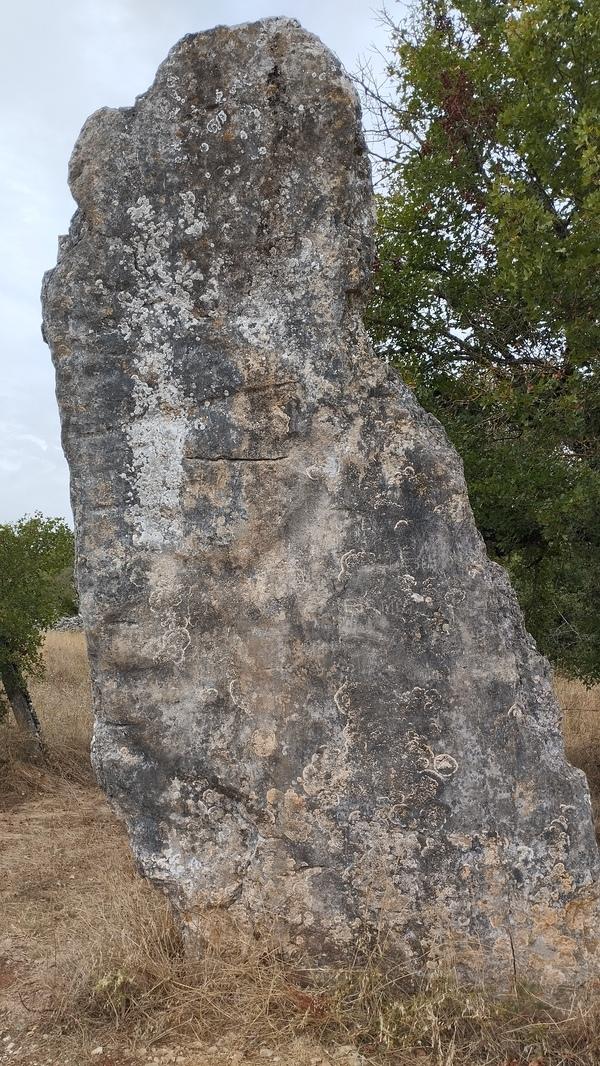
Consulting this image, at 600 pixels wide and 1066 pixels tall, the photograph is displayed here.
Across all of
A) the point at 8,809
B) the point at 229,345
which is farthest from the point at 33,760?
the point at 229,345

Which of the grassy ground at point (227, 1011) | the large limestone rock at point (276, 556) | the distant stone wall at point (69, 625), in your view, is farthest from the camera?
the distant stone wall at point (69, 625)

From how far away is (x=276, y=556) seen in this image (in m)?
4.12

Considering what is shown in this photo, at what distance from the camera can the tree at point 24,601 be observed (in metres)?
8.94

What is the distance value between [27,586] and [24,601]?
0.58 feet

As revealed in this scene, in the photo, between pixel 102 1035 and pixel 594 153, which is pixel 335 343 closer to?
pixel 594 153

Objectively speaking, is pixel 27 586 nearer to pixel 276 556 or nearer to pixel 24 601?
pixel 24 601

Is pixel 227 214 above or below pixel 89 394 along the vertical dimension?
above

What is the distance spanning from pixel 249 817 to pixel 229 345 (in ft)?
6.72

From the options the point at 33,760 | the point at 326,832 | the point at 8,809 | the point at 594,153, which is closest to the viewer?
the point at 326,832

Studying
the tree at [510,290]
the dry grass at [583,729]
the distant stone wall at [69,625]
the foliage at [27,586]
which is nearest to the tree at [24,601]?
the foliage at [27,586]

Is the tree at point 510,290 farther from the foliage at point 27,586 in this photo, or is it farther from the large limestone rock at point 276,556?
the foliage at point 27,586

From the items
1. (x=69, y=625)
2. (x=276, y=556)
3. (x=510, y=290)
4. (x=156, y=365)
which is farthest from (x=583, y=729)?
Result: (x=69, y=625)

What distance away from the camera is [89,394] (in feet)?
13.8

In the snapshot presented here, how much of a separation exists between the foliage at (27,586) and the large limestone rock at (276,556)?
509cm
